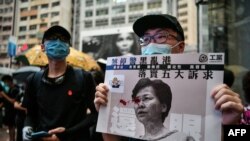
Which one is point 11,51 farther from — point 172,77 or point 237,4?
point 172,77

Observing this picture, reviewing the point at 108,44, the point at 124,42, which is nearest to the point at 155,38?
the point at 124,42

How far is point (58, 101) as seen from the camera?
2.24m

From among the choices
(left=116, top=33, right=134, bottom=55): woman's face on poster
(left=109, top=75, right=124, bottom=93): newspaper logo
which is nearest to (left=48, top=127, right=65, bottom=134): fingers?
(left=109, top=75, right=124, bottom=93): newspaper logo

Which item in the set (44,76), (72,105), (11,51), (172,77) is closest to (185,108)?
(172,77)

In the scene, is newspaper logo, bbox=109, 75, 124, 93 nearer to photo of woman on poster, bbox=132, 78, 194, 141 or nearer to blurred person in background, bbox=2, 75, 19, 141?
photo of woman on poster, bbox=132, 78, 194, 141

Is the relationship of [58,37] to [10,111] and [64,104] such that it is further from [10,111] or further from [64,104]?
[10,111]

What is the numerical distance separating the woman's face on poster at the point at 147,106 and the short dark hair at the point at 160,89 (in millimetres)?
14

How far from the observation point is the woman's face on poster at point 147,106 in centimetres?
145

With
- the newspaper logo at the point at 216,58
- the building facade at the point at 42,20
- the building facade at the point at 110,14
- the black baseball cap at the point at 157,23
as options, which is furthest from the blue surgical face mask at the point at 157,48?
the building facade at the point at 110,14

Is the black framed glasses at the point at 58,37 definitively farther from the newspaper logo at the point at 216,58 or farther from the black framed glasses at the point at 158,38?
the newspaper logo at the point at 216,58

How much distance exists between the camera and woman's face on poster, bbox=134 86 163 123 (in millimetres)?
1453

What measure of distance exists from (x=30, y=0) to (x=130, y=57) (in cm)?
1466

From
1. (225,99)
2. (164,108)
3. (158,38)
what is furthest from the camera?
(158,38)

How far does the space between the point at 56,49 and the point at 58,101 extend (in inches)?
14.4
